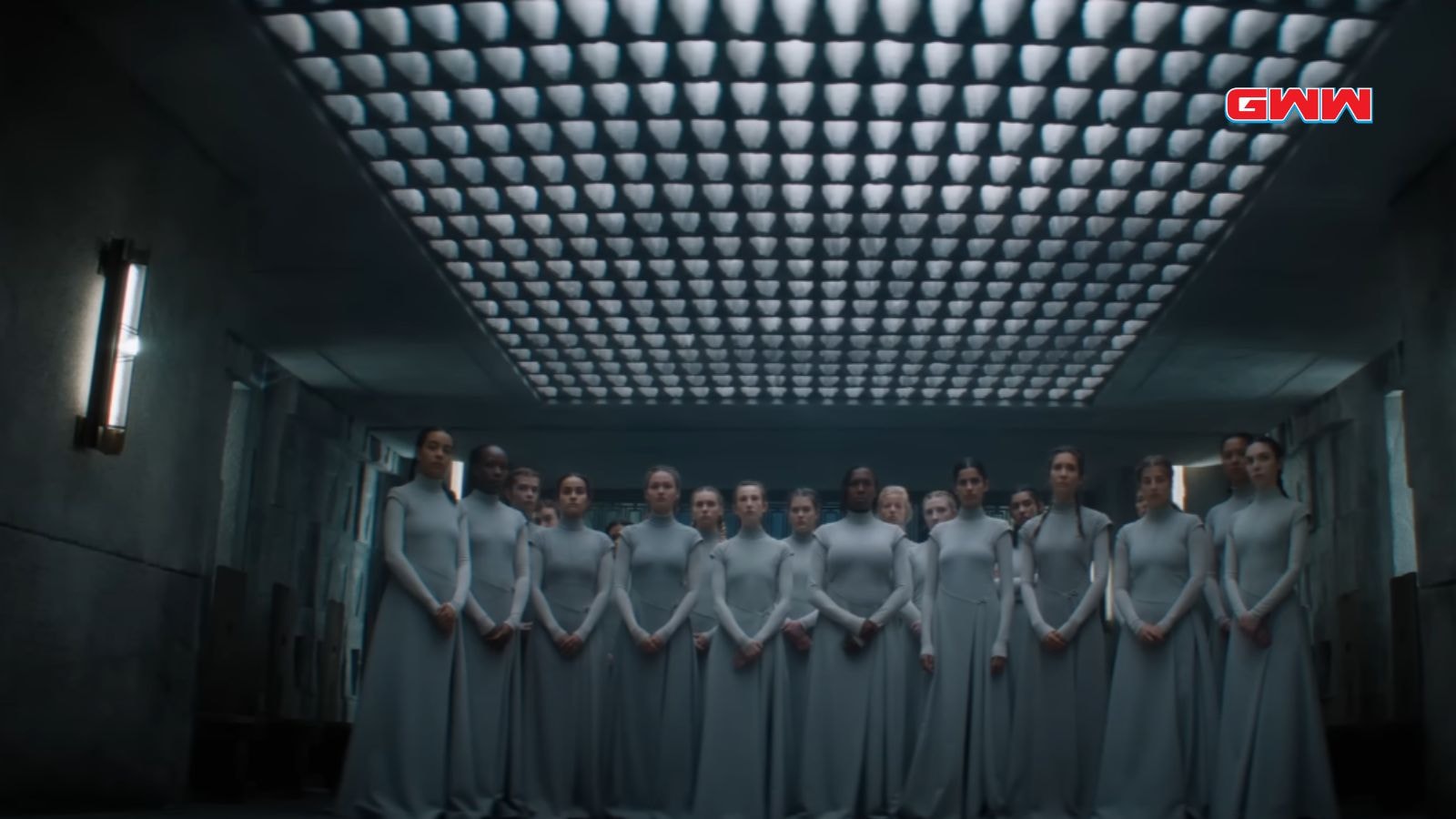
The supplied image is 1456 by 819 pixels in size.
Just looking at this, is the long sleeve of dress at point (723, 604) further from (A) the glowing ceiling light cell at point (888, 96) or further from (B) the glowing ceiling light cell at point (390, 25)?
(B) the glowing ceiling light cell at point (390, 25)

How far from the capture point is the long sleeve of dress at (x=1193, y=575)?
7.19 m

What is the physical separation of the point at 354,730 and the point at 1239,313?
30.9 ft

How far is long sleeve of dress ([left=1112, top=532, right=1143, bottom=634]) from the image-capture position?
7.30 meters

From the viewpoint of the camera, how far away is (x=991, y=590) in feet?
25.0

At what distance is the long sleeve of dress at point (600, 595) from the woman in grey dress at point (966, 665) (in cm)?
194

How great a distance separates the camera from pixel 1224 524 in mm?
8039

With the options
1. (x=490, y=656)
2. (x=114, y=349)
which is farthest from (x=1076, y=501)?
(x=114, y=349)

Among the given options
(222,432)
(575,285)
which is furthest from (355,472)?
(222,432)

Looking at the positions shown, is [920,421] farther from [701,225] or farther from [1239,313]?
[701,225]

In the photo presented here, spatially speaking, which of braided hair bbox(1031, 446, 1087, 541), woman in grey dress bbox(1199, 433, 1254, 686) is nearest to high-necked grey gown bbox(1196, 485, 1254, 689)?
woman in grey dress bbox(1199, 433, 1254, 686)

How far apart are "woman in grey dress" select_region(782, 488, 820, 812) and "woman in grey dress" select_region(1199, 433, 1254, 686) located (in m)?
2.29

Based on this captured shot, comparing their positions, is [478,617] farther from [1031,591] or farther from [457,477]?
[457,477]

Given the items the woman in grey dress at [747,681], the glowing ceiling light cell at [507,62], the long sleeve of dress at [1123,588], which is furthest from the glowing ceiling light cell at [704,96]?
the long sleeve of dress at [1123,588]

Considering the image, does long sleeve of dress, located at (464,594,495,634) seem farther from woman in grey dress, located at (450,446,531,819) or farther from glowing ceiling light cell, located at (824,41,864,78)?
glowing ceiling light cell, located at (824,41,864,78)
